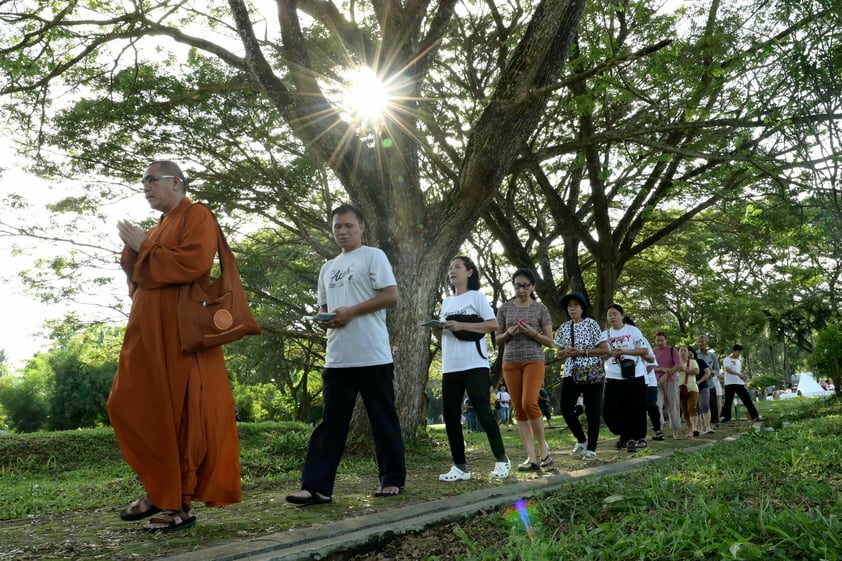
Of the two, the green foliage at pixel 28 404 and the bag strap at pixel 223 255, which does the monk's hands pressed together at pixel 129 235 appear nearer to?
the bag strap at pixel 223 255

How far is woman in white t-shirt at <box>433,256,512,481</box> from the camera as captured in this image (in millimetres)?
6047

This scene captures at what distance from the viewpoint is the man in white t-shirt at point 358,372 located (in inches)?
191

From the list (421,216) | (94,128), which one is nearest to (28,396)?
(94,128)

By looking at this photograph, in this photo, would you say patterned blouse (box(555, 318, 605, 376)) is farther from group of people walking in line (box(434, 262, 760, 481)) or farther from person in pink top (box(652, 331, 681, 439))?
person in pink top (box(652, 331, 681, 439))

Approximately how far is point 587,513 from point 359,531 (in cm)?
118

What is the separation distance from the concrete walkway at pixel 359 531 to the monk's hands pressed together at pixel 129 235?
1.80 m

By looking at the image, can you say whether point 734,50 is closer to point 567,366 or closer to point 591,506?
point 567,366

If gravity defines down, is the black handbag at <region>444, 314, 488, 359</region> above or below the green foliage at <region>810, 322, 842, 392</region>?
below

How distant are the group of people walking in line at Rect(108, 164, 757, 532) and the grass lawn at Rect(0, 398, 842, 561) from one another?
284mm

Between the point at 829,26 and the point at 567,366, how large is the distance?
447 centimetres

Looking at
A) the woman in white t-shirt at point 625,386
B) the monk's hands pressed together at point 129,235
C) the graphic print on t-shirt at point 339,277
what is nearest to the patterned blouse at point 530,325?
the graphic print on t-shirt at point 339,277

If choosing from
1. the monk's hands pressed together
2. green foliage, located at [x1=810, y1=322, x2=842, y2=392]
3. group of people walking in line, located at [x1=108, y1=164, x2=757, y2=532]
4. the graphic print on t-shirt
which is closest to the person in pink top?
group of people walking in line, located at [x1=108, y1=164, x2=757, y2=532]

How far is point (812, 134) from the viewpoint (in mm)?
4977

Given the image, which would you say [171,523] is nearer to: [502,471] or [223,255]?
[223,255]
